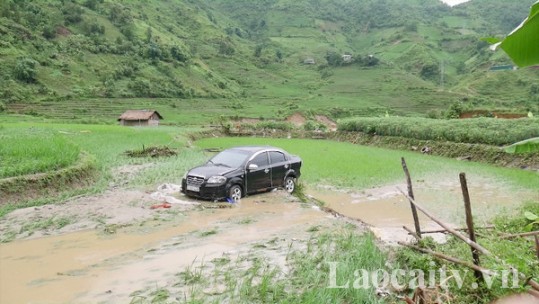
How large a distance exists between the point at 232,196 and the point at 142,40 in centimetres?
7966

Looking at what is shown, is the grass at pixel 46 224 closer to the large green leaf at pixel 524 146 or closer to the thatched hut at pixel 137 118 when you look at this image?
the large green leaf at pixel 524 146

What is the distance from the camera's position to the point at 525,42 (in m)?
3.50

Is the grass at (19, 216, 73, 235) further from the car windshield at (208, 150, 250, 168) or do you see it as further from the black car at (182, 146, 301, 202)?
the car windshield at (208, 150, 250, 168)

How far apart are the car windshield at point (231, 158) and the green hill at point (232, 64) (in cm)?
3338

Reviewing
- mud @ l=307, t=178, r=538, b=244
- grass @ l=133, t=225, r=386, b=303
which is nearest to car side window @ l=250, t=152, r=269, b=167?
mud @ l=307, t=178, r=538, b=244

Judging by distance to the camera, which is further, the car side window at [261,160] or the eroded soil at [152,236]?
the car side window at [261,160]

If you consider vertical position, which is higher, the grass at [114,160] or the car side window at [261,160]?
the car side window at [261,160]

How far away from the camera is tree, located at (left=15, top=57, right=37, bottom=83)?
185ft

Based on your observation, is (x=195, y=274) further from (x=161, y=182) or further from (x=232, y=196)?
(x=161, y=182)

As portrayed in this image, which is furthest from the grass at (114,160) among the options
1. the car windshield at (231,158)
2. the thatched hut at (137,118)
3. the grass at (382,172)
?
the thatched hut at (137,118)

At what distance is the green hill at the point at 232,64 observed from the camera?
6022 centimetres

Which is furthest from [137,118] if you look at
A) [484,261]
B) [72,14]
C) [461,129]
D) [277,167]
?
[484,261]

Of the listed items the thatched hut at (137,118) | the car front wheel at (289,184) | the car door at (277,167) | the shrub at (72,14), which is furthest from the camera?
the shrub at (72,14)

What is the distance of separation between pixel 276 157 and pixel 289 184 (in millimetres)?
1010
